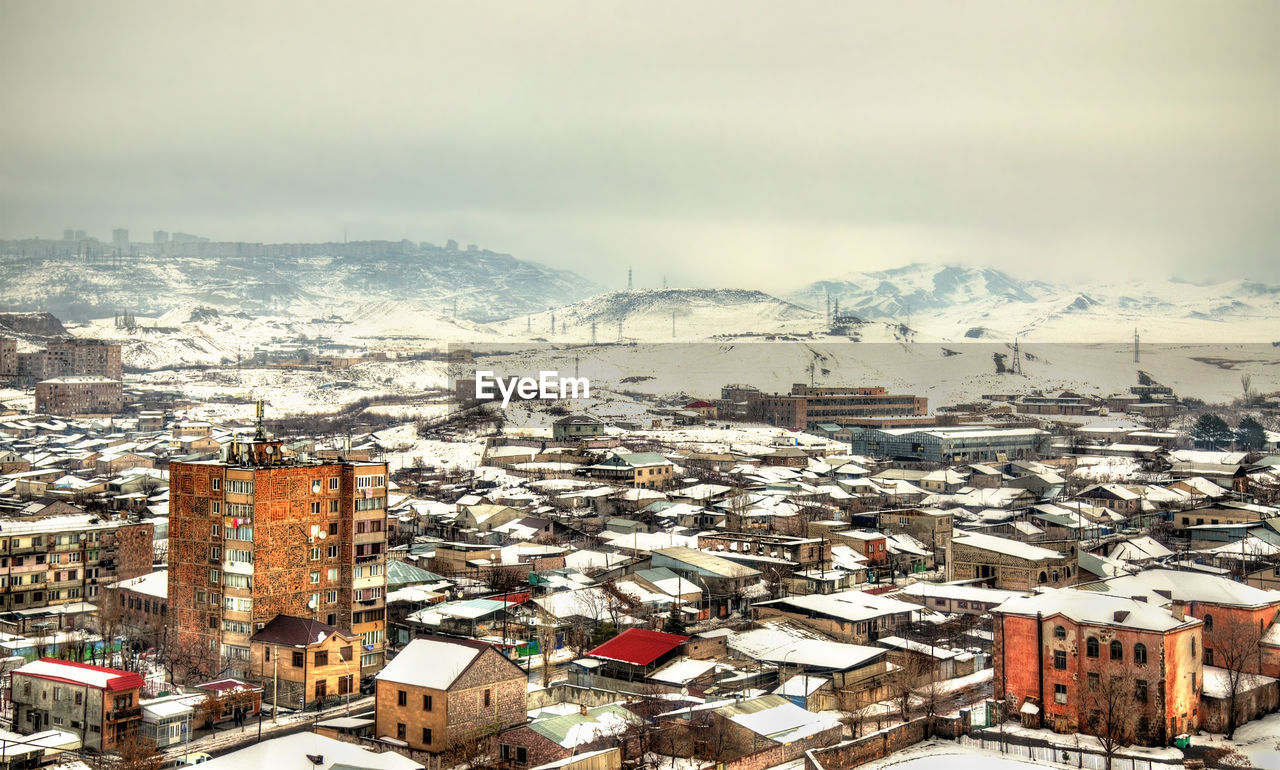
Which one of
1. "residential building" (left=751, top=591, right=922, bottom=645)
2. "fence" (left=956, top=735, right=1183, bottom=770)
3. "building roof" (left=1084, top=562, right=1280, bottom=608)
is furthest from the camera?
"residential building" (left=751, top=591, right=922, bottom=645)

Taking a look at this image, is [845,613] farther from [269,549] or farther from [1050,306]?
[1050,306]

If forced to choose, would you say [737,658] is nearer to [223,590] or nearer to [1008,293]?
[223,590]

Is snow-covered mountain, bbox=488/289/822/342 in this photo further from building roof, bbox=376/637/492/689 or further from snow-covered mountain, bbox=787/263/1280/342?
building roof, bbox=376/637/492/689

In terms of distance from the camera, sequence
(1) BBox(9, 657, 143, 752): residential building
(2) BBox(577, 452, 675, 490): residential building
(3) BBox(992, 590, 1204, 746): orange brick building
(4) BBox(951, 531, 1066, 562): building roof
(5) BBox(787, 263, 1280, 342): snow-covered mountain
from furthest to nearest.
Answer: (5) BBox(787, 263, 1280, 342): snow-covered mountain
(2) BBox(577, 452, 675, 490): residential building
(4) BBox(951, 531, 1066, 562): building roof
(3) BBox(992, 590, 1204, 746): orange brick building
(1) BBox(9, 657, 143, 752): residential building

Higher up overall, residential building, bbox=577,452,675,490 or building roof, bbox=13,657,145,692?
residential building, bbox=577,452,675,490

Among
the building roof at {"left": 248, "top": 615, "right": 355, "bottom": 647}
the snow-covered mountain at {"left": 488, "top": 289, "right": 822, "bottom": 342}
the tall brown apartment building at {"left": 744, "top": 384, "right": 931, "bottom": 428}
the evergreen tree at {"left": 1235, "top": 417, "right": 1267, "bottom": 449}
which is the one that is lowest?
the building roof at {"left": 248, "top": 615, "right": 355, "bottom": 647}

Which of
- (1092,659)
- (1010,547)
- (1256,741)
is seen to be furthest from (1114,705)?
(1010,547)

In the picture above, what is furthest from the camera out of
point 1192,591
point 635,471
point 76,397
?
point 76,397

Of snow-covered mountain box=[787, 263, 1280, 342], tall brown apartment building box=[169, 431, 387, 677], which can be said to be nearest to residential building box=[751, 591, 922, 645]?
tall brown apartment building box=[169, 431, 387, 677]
